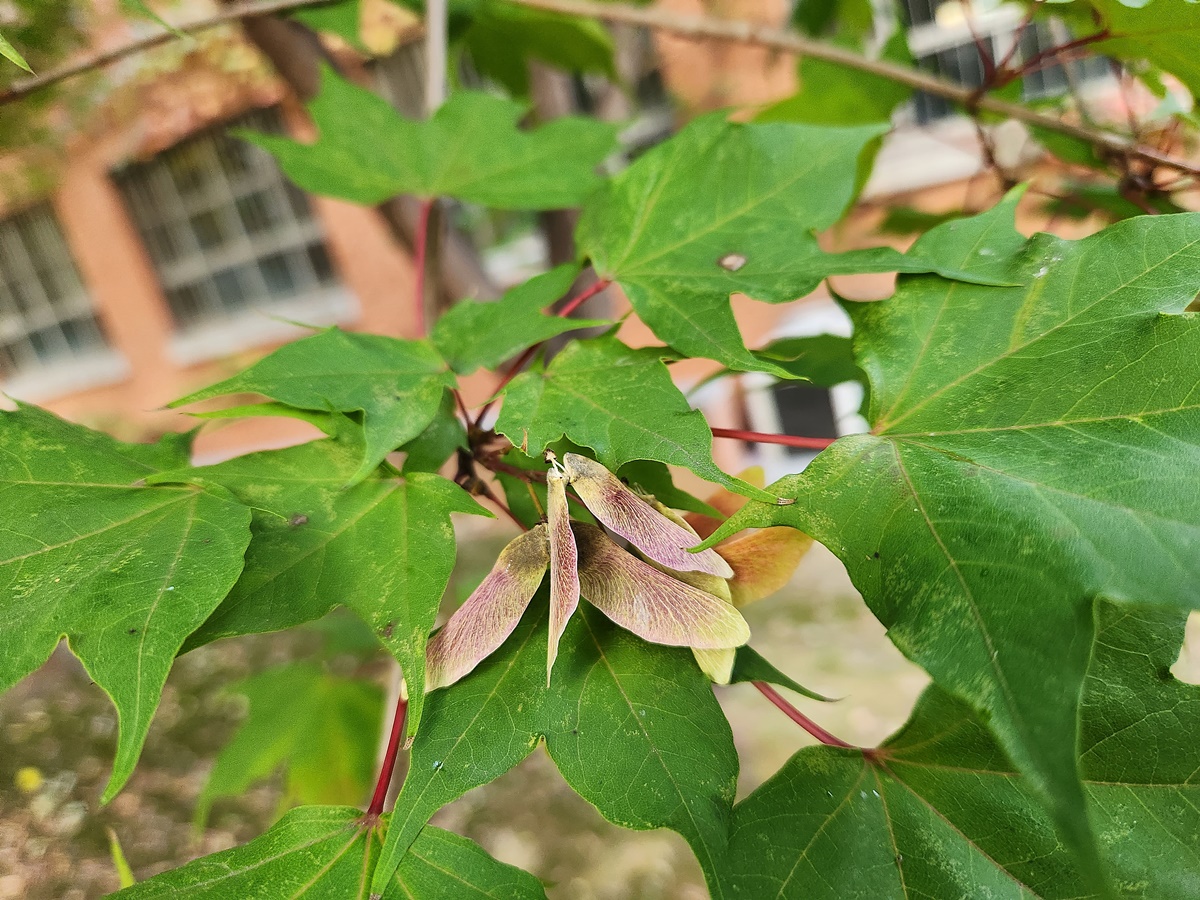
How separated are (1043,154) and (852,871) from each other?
2.51ft

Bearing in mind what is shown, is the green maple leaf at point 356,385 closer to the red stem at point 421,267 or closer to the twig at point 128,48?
the red stem at point 421,267

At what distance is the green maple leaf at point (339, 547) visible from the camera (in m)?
0.27

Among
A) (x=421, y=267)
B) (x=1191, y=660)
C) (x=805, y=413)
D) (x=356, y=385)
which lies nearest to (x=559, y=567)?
(x=356, y=385)

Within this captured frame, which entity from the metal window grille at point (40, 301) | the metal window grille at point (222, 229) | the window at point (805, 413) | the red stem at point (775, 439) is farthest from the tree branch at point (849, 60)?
the metal window grille at point (40, 301)

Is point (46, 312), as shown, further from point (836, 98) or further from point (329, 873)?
point (329, 873)

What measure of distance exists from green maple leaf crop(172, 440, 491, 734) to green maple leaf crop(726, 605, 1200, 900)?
6.1 inches

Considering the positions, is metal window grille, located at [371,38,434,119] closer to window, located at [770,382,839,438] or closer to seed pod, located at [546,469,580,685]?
window, located at [770,382,839,438]

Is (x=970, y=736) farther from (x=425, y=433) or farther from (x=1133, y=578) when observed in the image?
(x=425, y=433)

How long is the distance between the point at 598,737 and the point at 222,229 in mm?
4310

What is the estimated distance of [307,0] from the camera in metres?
0.56

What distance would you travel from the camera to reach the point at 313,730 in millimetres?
796

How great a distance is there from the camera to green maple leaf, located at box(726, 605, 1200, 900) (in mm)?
274

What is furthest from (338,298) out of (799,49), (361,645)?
(799,49)

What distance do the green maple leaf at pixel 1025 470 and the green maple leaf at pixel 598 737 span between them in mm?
68
